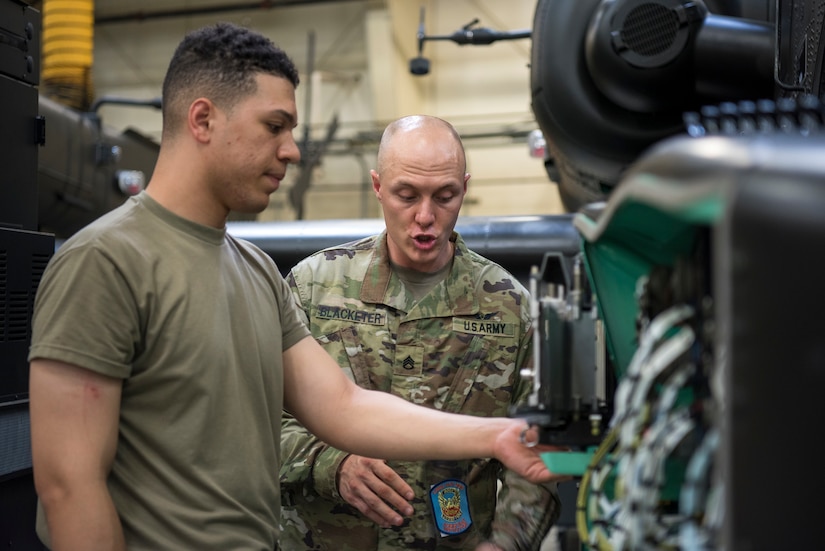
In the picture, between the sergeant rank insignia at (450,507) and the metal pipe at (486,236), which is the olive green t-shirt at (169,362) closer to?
the sergeant rank insignia at (450,507)

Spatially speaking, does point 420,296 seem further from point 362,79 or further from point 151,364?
point 362,79

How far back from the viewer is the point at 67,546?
1.17 meters

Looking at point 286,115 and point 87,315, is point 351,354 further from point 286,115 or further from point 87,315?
point 87,315

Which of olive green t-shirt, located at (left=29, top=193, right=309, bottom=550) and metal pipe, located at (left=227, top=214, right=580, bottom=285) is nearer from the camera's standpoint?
olive green t-shirt, located at (left=29, top=193, right=309, bottom=550)

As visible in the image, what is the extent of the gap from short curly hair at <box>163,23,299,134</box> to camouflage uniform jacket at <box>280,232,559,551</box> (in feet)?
2.11

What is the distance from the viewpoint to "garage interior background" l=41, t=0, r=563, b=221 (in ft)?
31.0

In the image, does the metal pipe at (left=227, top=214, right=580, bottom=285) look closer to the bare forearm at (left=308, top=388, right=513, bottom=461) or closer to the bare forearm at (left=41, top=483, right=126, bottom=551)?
the bare forearm at (left=308, top=388, right=513, bottom=461)

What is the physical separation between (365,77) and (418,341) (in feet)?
27.8

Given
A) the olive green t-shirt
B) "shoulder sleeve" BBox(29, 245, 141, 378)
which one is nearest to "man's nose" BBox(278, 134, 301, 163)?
the olive green t-shirt

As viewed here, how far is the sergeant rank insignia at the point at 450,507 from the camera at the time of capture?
177cm

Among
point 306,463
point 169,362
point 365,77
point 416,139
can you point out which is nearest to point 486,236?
point 416,139

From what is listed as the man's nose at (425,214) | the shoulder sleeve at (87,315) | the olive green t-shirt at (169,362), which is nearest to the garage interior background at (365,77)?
the man's nose at (425,214)

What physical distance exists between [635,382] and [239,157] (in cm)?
81

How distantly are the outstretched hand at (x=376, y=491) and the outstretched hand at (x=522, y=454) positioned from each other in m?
0.35
